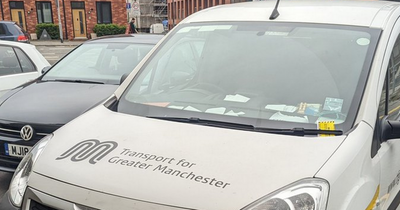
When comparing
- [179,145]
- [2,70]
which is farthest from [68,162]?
[2,70]

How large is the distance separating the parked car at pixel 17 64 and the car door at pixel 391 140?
494 cm

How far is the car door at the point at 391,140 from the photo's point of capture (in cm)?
219

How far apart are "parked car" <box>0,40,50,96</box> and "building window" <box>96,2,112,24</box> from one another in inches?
1138

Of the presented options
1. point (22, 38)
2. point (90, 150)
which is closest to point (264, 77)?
point (90, 150)

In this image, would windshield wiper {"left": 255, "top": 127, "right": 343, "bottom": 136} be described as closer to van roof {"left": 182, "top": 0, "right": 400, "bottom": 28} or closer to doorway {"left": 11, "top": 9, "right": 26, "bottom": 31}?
van roof {"left": 182, "top": 0, "right": 400, "bottom": 28}

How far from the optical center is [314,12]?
274 cm

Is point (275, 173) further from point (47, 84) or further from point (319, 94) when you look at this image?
point (47, 84)

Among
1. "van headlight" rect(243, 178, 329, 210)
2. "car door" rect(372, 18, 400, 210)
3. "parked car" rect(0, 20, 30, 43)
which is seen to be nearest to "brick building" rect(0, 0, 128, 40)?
"parked car" rect(0, 20, 30, 43)

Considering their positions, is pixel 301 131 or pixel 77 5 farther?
pixel 77 5

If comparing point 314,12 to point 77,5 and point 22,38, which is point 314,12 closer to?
point 22,38

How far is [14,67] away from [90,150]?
4.44 m

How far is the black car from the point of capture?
12.5ft

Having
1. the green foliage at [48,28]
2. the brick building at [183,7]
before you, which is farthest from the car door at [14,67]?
the brick building at [183,7]

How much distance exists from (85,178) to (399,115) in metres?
2.09
